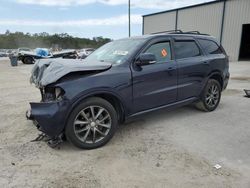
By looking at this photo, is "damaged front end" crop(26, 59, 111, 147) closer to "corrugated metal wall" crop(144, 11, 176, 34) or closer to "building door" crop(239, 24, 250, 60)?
"corrugated metal wall" crop(144, 11, 176, 34)

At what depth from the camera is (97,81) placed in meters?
3.05

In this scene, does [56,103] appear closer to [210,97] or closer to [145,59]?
[145,59]

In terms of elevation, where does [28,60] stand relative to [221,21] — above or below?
below

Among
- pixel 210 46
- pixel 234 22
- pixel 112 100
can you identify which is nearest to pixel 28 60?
pixel 234 22

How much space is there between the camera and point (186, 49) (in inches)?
169

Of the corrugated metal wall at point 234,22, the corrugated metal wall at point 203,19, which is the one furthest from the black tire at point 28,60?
the corrugated metal wall at point 234,22

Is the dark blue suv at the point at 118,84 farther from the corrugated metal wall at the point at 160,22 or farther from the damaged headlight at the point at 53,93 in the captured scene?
the corrugated metal wall at the point at 160,22

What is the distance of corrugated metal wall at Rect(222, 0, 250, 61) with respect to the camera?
1752cm

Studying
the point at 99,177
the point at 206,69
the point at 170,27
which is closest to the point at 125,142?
the point at 99,177

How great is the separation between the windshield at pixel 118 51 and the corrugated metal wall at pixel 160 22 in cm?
2095

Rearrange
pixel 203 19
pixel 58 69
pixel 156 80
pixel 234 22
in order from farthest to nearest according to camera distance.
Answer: pixel 203 19 < pixel 234 22 < pixel 156 80 < pixel 58 69

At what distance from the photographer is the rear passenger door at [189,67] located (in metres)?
4.09

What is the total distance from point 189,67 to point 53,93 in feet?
8.54

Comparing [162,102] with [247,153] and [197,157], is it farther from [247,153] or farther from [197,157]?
[247,153]
